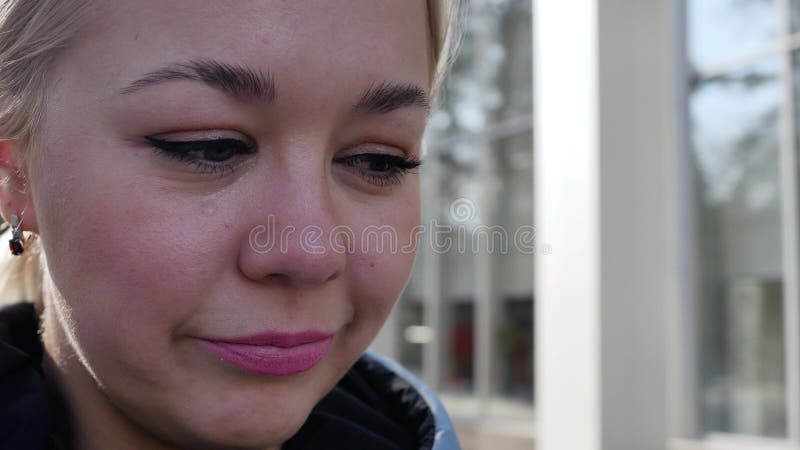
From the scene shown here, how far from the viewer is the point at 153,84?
1.02m

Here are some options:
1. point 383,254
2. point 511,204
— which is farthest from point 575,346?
point 383,254

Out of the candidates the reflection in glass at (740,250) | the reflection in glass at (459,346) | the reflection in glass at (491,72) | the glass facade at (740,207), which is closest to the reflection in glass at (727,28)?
the glass facade at (740,207)

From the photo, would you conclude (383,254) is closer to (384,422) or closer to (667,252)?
(384,422)

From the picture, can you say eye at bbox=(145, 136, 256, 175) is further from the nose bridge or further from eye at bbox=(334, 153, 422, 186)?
eye at bbox=(334, 153, 422, 186)

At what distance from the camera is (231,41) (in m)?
1.02

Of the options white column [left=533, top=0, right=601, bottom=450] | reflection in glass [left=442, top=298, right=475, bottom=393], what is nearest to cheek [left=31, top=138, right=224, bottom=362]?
white column [left=533, top=0, right=601, bottom=450]

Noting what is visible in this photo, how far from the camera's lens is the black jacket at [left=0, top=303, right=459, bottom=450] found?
1.27 m

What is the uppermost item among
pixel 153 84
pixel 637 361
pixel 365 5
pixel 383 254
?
pixel 365 5

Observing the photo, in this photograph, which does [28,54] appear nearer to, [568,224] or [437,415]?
[437,415]

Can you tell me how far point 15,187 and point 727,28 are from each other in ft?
10.5

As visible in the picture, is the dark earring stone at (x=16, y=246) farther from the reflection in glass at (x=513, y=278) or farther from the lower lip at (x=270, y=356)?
the reflection in glass at (x=513, y=278)

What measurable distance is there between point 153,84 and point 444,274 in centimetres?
469

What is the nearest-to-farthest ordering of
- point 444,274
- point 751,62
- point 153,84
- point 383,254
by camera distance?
1. point 153,84
2. point 383,254
3. point 751,62
4. point 444,274

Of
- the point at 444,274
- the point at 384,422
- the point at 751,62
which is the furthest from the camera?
the point at 444,274
